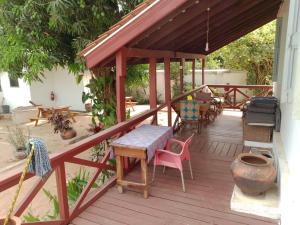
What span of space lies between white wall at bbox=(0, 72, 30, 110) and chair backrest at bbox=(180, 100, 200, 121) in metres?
9.51

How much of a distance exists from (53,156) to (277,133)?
116 inches

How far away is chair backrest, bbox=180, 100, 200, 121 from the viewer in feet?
19.0

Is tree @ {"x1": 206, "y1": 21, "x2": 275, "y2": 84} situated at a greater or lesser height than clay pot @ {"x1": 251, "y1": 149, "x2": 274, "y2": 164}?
greater

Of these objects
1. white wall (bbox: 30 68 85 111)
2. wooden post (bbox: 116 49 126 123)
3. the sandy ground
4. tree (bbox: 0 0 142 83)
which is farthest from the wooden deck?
white wall (bbox: 30 68 85 111)

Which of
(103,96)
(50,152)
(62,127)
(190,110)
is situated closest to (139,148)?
(103,96)

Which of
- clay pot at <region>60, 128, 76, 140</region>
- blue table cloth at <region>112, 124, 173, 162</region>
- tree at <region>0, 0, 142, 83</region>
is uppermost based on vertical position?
tree at <region>0, 0, 142, 83</region>

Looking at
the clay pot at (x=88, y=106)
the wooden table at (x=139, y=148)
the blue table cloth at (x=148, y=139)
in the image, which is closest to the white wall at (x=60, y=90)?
the clay pot at (x=88, y=106)

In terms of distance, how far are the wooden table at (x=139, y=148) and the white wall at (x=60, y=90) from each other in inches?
393

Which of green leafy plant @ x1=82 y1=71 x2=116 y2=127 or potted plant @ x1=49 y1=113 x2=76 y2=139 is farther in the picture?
potted plant @ x1=49 y1=113 x2=76 y2=139

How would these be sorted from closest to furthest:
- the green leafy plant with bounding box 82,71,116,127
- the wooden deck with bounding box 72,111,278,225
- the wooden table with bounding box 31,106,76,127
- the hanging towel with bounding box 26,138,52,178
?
the hanging towel with bounding box 26,138,52,178 < the wooden deck with bounding box 72,111,278,225 < the green leafy plant with bounding box 82,71,116,127 < the wooden table with bounding box 31,106,76,127

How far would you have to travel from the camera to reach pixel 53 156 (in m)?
2.57

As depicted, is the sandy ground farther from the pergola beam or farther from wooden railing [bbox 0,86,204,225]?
the pergola beam

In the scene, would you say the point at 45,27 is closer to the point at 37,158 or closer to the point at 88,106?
the point at 37,158

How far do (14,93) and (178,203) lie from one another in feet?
41.3
